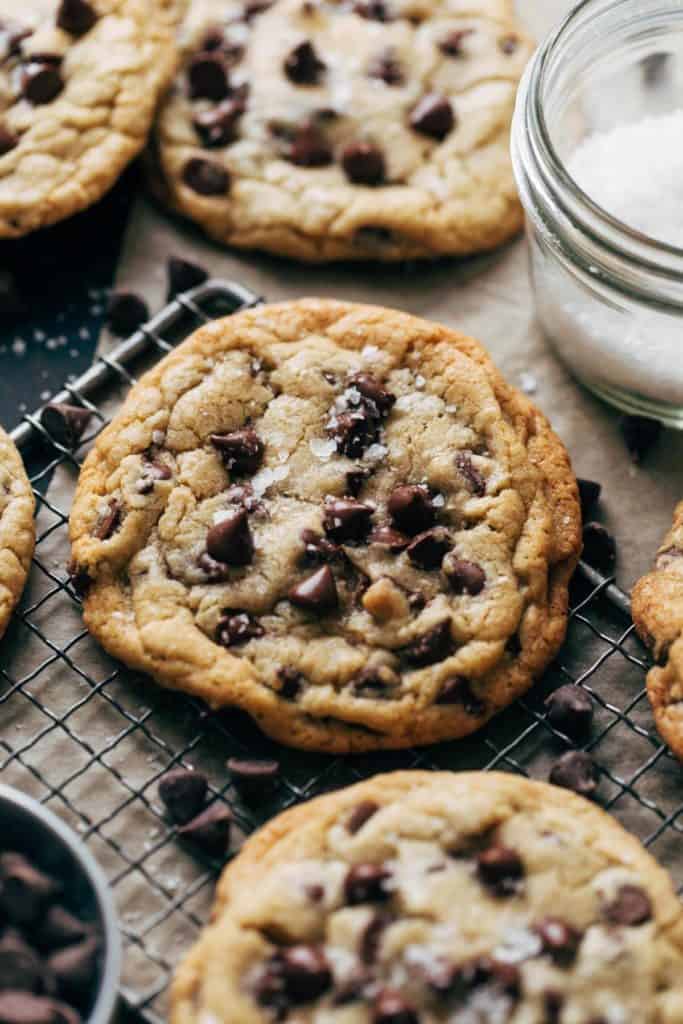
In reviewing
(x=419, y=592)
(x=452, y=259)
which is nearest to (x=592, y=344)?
(x=452, y=259)

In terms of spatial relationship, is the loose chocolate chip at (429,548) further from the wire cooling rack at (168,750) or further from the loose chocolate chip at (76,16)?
the loose chocolate chip at (76,16)

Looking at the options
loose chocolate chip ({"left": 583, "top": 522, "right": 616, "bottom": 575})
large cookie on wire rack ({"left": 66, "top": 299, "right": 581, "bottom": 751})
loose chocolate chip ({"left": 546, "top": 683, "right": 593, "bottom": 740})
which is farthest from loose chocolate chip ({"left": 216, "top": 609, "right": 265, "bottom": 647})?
loose chocolate chip ({"left": 583, "top": 522, "right": 616, "bottom": 575})

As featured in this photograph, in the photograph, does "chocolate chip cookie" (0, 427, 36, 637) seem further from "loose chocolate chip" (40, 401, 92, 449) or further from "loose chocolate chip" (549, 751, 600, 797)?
"loose chocolate chip" (549, 751, 600, 797)

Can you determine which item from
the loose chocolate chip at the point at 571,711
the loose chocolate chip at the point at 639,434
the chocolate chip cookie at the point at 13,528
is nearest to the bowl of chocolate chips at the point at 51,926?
the chocolate chip cookie at the point at 13,528

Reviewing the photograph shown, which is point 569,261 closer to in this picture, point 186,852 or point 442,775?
point 442,775

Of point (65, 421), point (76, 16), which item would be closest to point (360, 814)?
point (65, 421)

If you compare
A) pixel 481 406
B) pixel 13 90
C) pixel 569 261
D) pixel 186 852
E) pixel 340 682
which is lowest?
pixel 186 852

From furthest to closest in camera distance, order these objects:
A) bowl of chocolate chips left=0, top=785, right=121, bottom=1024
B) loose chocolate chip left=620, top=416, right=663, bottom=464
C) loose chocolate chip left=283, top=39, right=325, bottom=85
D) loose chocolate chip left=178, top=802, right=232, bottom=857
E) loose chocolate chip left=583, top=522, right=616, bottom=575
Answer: loose chocolate chip left=283, top=39, right=325, bottom=85
loose chocolate chip left=620, top=416, right=663, bottom=464
loose chocolate chip left=583, top=522, right=616, bottom=575
loose chocolate chip left=178, top=802, right=232, bottom=857
bowl of chocolate chips left=0, top=785, right=121, bottom=1024
